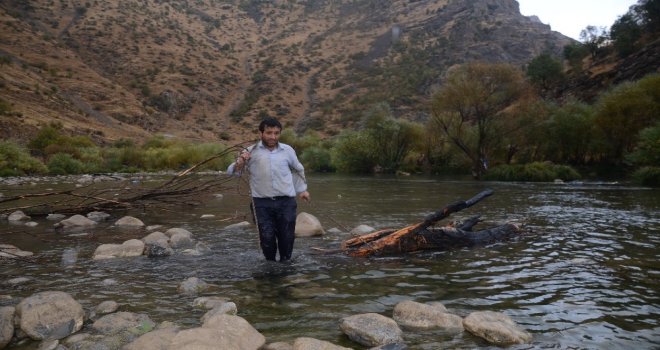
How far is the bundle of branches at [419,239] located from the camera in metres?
8.20

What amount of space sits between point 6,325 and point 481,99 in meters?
40.1

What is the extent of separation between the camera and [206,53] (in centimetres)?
11012

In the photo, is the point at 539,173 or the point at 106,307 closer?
the point at 106,307

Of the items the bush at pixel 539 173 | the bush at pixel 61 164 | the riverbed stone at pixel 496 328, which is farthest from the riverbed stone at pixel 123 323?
the bush at pixel 61 164

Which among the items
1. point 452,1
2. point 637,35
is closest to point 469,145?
point 637,35

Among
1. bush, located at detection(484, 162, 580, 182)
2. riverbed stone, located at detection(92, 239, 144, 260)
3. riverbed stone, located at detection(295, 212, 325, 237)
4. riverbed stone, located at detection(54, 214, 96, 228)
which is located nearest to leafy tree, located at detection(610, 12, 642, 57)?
bush, located at detection(484, 162, 580, 182)

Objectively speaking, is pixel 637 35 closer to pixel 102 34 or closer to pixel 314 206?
pixel 314 206

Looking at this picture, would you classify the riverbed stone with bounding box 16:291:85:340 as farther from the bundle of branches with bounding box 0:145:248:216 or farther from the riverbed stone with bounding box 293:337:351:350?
the riverbed stone with bounding box 293:337:351:350

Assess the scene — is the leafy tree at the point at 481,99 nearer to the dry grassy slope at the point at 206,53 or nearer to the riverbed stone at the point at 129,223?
the riverbed stone at the point at 129,223

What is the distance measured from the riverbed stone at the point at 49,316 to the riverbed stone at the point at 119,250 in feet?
10.9

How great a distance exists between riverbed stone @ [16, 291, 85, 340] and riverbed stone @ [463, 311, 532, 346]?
4.10 meters

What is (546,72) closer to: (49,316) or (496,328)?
(496,328)

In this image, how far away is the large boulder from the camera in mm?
3670

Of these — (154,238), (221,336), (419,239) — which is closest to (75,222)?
(154,238)
